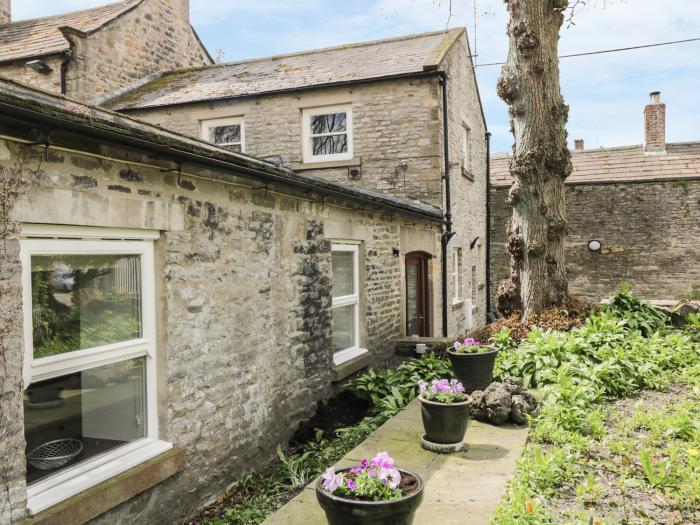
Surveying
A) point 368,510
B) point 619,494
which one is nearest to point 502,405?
point 619,494

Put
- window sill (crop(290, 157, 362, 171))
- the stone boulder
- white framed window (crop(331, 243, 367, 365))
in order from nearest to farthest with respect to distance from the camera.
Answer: the stone boulder, white framed window (crop(331, 243, 367, 365)), window sill (crop(290, 157, 362, 171))

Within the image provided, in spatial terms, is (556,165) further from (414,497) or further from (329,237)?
(414,497)

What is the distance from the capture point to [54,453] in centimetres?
396

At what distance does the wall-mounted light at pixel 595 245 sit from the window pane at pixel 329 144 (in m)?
9.35

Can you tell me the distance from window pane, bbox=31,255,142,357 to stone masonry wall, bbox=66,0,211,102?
10.3 meters

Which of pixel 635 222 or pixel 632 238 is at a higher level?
pixel 635 222

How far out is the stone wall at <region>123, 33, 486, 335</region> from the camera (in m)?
12.1

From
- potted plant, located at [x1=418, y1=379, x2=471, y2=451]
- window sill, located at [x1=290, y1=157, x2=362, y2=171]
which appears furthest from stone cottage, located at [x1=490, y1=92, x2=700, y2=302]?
potted plant, located at [x1=418, y1=379, x2=471, y2=451]

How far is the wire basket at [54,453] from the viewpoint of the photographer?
379 centimetres

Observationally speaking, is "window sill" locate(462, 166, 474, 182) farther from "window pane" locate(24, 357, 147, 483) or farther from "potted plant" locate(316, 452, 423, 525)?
"potted plant" locate(316, 452, 423, 525)

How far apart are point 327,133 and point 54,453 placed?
10065mm

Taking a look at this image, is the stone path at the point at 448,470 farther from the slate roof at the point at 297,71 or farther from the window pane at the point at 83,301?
the slate roof at the point at 297,71

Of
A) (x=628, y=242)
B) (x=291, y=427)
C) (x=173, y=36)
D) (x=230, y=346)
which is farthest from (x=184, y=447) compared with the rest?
(x=628, y=242)

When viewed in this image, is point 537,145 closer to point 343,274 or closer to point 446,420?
point 343,274
